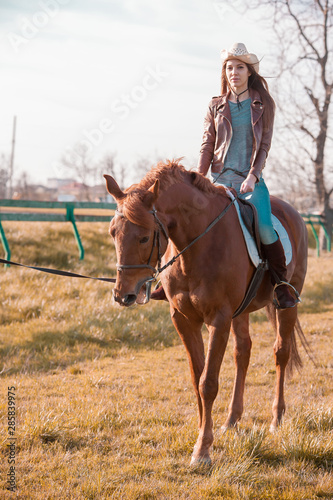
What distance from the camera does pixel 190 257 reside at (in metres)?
3.97

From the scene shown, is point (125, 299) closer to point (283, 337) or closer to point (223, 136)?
point (223, 136)

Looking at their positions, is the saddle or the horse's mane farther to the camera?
the saddle

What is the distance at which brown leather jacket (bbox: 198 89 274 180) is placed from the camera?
4535mm

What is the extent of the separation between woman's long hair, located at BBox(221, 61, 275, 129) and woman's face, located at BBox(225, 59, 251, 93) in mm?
98

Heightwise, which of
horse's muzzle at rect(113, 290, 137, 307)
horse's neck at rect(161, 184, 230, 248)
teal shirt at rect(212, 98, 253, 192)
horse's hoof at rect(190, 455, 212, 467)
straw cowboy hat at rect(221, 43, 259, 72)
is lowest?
horse's hoof at rect(190, 455, 212, 467)

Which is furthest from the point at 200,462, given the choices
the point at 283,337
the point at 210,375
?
the point at 283,337

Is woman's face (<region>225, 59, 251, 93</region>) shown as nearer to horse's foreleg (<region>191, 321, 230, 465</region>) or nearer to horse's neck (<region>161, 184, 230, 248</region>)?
horse's neck (<region>161, 184, 230, 248</region>)

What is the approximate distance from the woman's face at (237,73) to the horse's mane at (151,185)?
1074 mm

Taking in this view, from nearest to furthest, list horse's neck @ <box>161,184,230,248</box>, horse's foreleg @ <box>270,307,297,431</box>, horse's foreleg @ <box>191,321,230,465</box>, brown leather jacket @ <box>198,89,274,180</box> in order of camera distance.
Result: horse's neck @ <box>161,184,230,248</box> < horse's foreleg @ <box>191,321,230,465</box> < brown leather jacket @ <box>198,89,274,180</box> < horse's foreleg @ <box>270,307,297,431</box>

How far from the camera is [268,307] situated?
5.75 m

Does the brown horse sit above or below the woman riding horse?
below

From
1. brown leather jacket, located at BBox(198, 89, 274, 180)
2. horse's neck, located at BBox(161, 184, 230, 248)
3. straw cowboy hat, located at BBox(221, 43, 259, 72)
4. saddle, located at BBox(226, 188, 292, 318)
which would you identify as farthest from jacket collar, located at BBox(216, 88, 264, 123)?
horse's neck, located at BBox(161, 184, 230, 248)

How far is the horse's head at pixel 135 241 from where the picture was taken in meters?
3.35

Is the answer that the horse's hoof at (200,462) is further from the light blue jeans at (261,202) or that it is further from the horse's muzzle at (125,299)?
the light blue jeans at (261,202)
